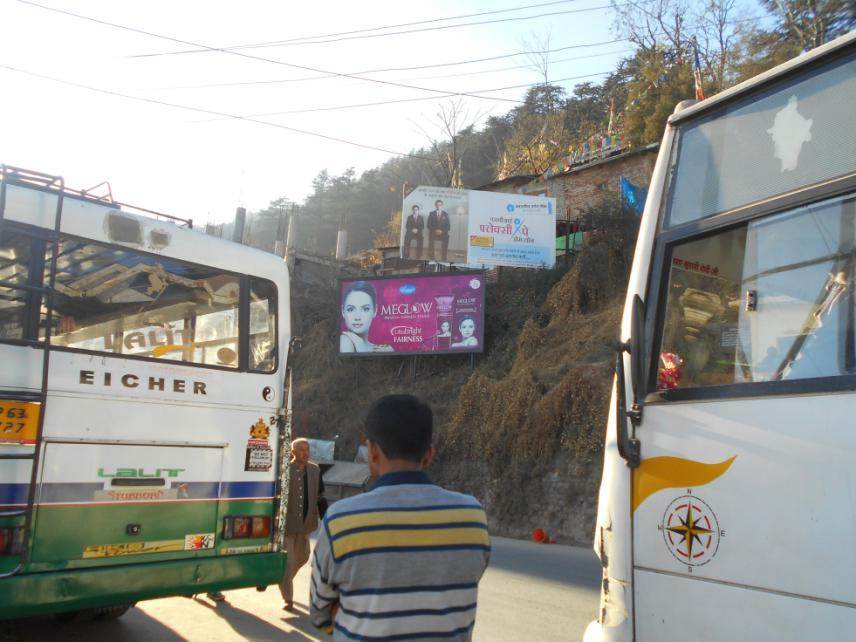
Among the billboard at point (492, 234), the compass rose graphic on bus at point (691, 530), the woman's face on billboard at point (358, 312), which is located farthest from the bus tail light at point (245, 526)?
the billboard at point (492, 234)

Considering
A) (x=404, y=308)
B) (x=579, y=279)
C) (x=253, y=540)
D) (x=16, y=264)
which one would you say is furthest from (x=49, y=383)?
(x=579, y=279)

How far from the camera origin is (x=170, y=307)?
18.8 feet

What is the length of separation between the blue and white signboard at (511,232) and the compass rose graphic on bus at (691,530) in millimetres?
23603

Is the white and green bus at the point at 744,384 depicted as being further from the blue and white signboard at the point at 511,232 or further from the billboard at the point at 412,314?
the blue and white signboard at the point at 511,232

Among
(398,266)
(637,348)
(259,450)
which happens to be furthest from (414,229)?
(637,348)

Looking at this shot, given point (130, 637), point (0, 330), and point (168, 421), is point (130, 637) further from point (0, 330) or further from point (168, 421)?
point (0, 330)

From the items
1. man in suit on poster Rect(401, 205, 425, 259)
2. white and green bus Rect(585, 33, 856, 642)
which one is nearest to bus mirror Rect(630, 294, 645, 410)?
white and green bus Rect(585, 33, 856, 642)

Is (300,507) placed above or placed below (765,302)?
below

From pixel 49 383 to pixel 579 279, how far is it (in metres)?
20.5

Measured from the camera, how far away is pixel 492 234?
88.6ft

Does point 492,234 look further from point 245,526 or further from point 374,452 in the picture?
point 374,452

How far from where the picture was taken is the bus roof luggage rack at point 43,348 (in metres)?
4.55

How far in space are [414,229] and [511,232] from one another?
3.64 metres

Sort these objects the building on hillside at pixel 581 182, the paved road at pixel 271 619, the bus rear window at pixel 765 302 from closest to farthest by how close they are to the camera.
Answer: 1. the bus rear window at pixel 765 302
2. the paved road at pixel 271 619
3. the building on hillside at pixel 581 182
